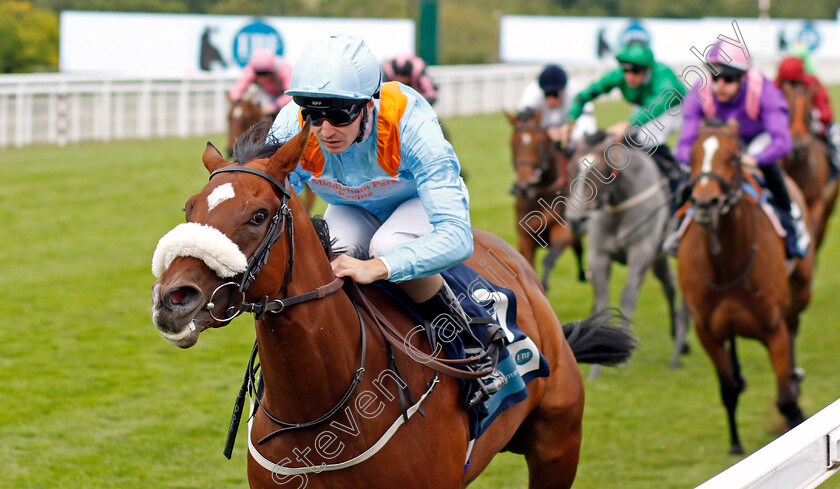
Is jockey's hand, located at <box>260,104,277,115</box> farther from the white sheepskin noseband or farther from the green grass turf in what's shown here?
the white sheepskin noseband

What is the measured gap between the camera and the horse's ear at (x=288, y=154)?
2.30m

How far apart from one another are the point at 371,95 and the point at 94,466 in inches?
110

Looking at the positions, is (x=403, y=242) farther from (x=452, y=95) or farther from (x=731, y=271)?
(x=452, y=95)

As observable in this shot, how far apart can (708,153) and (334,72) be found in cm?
315

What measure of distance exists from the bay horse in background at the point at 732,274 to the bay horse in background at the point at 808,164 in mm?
3376

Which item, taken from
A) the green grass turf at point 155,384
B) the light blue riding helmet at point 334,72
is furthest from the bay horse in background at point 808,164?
the light blue riding helmet at point 334,72

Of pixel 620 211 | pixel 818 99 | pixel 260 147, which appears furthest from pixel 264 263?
pixel 818 99

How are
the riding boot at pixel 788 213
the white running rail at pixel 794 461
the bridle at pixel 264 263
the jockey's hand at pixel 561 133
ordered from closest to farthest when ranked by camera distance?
the bridle at pixel 264 263, the white running rail at pixel 794 461, the riding boot at pixel 788 213, the jockey's hand at pixel 561 133

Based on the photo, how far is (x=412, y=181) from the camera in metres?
2.85

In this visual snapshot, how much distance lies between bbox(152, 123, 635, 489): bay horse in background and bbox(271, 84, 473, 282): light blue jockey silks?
0.77 feet

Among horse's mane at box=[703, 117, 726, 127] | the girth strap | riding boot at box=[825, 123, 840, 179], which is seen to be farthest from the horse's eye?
riding boot at box=[825, 123, 840, 179]

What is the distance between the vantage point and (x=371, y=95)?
8.45 feet

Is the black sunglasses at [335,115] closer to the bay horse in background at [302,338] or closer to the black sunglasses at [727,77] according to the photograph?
the bay horse in background at [302,338]

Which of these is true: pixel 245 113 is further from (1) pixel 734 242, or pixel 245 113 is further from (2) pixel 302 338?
(2) pixel 302 338
